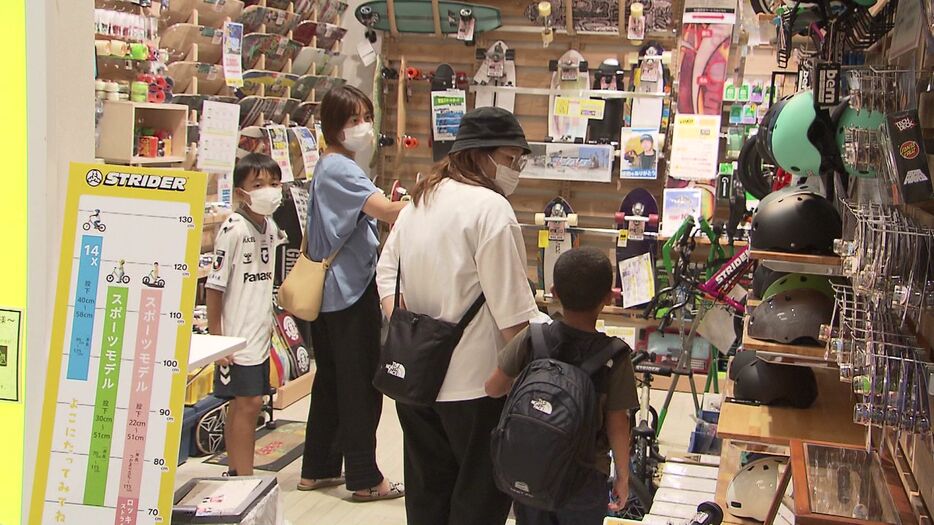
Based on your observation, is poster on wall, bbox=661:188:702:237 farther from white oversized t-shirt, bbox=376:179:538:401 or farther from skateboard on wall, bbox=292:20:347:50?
white oversized t-shirt, bbox=376:179:538:401

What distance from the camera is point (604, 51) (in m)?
6.89

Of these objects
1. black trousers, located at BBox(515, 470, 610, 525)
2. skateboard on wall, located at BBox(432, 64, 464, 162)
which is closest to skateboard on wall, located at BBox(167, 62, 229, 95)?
skateboard on wall, located at BBox(432, 64, 464, 162)

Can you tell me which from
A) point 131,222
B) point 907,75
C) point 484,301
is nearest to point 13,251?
point 131,222

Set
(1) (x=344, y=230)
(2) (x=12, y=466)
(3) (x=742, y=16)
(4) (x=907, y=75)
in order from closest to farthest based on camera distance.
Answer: (2) (x=12, y=466), (4) (x=907, y=75), (1) (x=344, y=230), (3) (x=742, y=16)

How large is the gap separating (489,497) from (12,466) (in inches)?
54.4

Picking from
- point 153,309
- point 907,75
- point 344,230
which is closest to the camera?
point 153,309

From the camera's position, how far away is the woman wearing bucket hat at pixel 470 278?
273 cm

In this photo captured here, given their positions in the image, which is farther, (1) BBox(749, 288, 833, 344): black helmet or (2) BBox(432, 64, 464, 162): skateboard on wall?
(2) BBox(432, 64, 464, 162): skateboard on wall

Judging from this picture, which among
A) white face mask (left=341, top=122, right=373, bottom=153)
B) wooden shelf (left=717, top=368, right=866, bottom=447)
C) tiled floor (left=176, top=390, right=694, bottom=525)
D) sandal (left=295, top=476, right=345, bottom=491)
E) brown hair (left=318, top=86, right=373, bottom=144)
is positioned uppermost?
brown hair (left=318, top=86, right=373, bottom=144)

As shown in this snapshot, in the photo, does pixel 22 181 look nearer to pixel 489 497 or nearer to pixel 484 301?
pixel 484 301

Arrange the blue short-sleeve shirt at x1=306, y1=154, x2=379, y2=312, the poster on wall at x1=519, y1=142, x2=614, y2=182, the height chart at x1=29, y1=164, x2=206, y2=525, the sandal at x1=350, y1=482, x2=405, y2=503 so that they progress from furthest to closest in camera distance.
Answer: the poster on wall at x1=519, y1=142, x2=614, y2=182, the sandal at x1=350, y1=482, x2=405, y2=503, the blue short-sleeve shirt at x1=306, y1=154, x2=379, y2=312, the height chart at x1=29, y1=164, x2=206, y2=525

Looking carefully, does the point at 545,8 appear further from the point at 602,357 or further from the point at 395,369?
the point at 602,357

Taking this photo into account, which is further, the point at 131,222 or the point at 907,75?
the point at 907,75

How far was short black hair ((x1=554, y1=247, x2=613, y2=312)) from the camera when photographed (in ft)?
8.50
